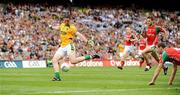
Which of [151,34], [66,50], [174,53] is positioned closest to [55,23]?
[151,34]

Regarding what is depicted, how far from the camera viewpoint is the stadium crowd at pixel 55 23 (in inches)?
1812

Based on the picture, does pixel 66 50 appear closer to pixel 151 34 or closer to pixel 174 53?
pixel 174 53

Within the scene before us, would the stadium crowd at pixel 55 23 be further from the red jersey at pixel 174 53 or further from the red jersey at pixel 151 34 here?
the red jersey at pixel 174 53

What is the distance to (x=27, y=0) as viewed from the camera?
180 feet

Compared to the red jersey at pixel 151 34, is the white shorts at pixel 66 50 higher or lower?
lower

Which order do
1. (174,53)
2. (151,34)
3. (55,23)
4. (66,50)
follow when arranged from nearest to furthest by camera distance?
(174,53)
(66,50)
(151,34)
(55,23)

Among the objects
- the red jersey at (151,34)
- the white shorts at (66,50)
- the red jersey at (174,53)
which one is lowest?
the red jersey at (174,53)

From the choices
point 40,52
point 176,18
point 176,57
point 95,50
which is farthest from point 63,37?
point 176,18

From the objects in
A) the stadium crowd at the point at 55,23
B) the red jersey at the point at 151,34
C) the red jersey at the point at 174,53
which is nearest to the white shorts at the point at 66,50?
the red jersey at the point at 174,53

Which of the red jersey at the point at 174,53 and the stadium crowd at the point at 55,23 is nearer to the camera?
the red jersey at the point at 174,53

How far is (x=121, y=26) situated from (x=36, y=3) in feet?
27.4

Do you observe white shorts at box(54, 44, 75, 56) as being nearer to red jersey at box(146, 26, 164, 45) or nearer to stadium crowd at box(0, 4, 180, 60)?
red jersey at box(146, 26, 164, 45)

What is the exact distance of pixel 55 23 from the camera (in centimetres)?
5109

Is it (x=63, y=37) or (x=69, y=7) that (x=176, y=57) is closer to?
(x=63, y=37)
